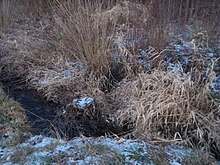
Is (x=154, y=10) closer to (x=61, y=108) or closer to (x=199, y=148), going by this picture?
(x=61, y=108)

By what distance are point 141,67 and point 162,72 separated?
47cm

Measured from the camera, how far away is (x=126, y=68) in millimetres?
4781

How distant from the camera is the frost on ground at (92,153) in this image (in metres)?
3.17

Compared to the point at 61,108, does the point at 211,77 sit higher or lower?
higher

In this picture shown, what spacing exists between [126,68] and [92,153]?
1.76m

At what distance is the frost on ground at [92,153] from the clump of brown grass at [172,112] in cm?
23

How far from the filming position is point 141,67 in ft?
15.5

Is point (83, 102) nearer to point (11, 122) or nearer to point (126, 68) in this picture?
point (126, 68)

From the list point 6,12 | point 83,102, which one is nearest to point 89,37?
point 83,102

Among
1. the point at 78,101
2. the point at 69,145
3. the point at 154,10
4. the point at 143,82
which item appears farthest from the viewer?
the point at 154,10

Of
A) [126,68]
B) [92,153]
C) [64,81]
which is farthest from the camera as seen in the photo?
[64,81]

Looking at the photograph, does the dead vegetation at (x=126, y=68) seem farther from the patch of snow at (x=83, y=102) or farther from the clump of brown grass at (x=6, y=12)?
the clump of brown grass at (x=6, y=12)

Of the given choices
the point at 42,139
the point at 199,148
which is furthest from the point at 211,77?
the point at 42,139

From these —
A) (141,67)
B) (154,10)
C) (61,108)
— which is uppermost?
(154,10)
